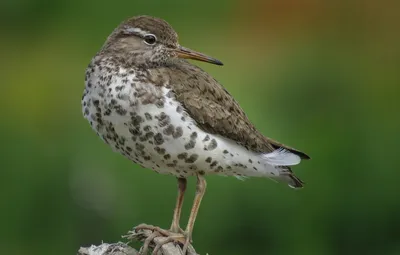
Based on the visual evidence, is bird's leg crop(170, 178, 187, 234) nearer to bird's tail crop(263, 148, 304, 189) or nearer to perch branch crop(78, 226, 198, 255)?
perch branch crop(78, 226, 198, 255)

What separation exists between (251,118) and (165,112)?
4399 millimetres

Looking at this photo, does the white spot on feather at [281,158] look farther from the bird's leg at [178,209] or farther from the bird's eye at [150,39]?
the bird's eye at [150,39]

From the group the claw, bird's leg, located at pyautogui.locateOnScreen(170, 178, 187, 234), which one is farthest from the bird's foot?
bird's leg, located at pyautogui.locateOnScreen(170, 178, 187, 234)

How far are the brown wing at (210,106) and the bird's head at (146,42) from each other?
99 mm

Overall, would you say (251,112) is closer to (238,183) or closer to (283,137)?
(283,137)

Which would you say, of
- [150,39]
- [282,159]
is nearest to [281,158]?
[282,159]

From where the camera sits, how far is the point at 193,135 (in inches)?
290

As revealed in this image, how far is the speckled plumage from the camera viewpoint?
723cm

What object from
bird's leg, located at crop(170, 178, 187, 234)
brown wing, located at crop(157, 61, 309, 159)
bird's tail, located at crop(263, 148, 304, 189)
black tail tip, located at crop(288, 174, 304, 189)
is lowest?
bird's leg, located at crop(170, 178, 187, 234)

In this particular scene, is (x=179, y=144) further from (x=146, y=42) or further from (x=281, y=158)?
(x=281, y=158)

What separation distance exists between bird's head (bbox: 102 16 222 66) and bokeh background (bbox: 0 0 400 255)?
2612 mm

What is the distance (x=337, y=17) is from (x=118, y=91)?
331 inches

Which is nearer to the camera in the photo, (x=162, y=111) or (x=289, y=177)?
(x=162, y=111)

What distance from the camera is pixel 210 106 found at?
Answer: 757 centimetres
